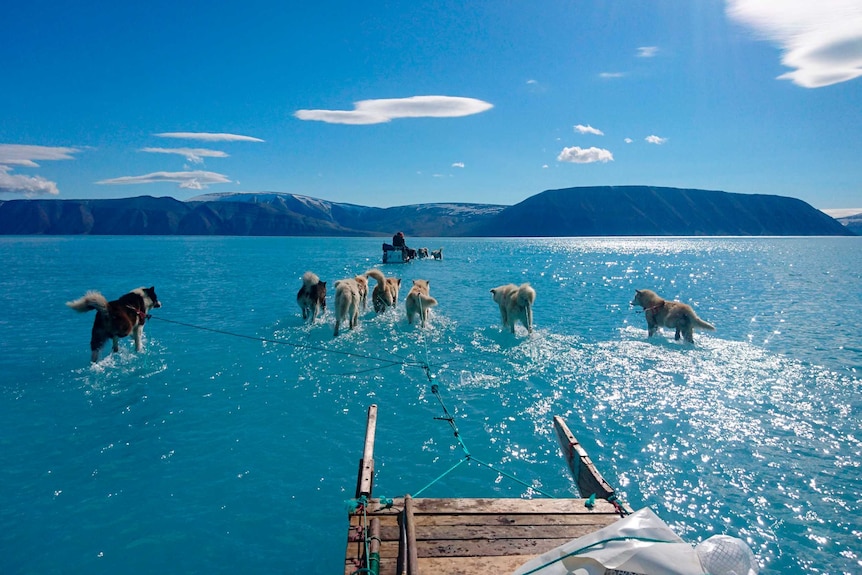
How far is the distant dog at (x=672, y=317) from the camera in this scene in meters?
15.9

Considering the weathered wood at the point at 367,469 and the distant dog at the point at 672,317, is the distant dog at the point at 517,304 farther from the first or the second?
the weathered wood at the point at 367,469

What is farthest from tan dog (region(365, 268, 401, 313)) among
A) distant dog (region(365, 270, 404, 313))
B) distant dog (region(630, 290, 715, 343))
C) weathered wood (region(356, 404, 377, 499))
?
weathered wood (region(356, 404, 377, 499))

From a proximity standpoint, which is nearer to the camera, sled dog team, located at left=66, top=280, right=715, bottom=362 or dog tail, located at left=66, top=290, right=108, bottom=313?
dog tail, located at left=66, top=290, right=108, bottom=313

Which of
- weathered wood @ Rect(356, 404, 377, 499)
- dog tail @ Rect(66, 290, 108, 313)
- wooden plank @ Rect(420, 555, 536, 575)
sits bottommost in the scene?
wooden plank @ Rect(420, 555, 536, 575)

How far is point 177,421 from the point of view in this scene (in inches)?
368

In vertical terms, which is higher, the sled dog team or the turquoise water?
the sled dog team

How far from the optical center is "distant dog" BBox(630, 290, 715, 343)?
15.9 m

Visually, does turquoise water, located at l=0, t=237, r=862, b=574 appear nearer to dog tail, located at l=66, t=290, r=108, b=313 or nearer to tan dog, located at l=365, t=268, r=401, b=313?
dog tail, located at l=66, t=290, r=108, b=313

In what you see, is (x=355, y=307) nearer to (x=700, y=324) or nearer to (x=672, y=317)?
(x=672, y=317)

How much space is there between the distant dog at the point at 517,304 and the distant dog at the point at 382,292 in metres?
5.29

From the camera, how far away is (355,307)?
1756 centimetres

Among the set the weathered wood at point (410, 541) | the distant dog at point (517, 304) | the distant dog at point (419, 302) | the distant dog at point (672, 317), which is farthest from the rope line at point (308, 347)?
the distant dog at point (672, 317)

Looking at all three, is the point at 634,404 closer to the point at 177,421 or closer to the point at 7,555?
the point at 177,421

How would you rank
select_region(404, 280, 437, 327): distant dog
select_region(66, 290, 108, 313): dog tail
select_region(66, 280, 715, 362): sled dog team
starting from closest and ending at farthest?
select_region(66, 290, 108, 313): dog tail
select_region(66, 280, 715, 362): sled dog team
select_region(404, 280, 437, 327): distant dog
